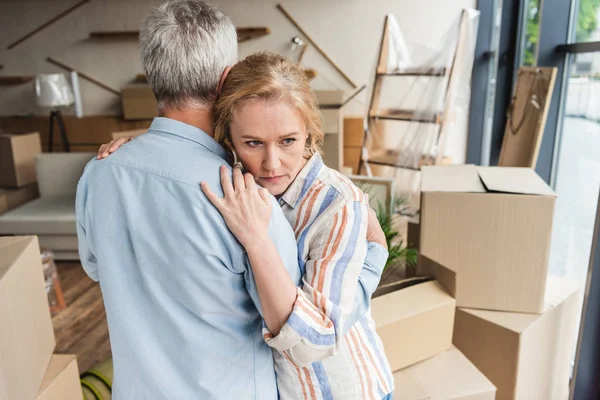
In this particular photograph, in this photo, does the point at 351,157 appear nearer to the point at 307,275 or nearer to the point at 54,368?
the point at 54,368

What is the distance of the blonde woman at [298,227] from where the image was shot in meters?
0.68

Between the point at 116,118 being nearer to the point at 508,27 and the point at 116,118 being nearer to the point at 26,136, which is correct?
the point at 26,136

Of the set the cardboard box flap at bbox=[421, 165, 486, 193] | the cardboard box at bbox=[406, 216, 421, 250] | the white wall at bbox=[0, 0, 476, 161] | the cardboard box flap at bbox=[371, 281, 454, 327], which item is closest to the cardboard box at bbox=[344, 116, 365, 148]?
the white wall at bbox=[0, 0, 476, 161]

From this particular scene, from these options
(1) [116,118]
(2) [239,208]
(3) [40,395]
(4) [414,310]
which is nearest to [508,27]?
(4) [414,310]

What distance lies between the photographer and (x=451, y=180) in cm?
148

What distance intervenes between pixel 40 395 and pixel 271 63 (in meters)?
0.88

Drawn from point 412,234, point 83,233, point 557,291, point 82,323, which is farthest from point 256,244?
point 82,323

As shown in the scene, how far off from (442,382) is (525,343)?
301 mm

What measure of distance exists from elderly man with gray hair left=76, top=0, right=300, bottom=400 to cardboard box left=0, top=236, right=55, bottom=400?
0.30 meters

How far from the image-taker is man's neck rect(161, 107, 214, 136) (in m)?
0.75

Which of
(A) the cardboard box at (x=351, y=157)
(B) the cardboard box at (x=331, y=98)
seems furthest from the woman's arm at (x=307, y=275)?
(A) the cardboard box at (x=351, y=157)

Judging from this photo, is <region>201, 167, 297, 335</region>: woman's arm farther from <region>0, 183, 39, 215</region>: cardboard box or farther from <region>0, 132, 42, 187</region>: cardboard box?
<region>0, 132, 42, 187</region>: cardboard box

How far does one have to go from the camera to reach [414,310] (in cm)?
136

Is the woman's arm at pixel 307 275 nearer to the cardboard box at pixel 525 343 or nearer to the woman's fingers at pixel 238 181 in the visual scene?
the woman's fingers at pixel 238 181
